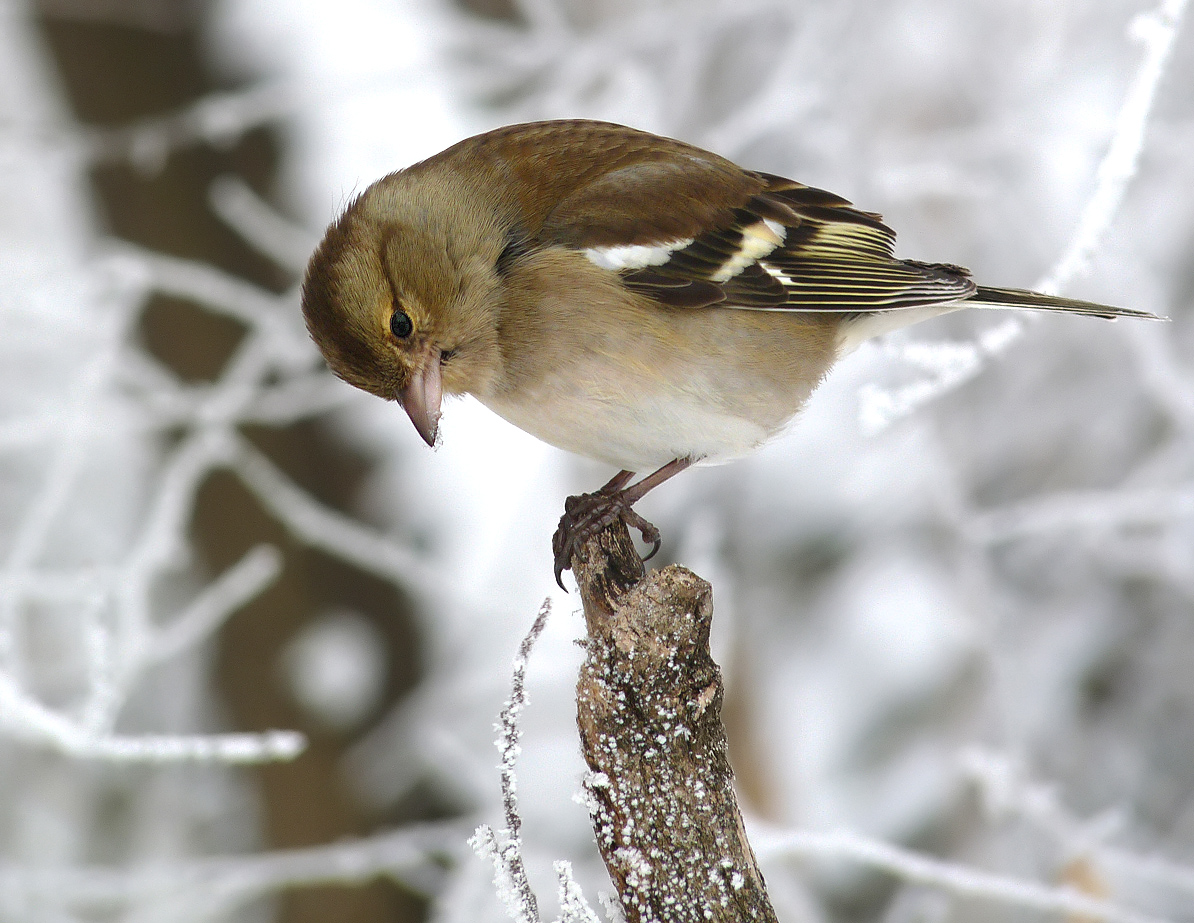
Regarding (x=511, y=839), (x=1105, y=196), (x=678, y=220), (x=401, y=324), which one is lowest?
(x=511, y=839)

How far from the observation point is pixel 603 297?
263 cm

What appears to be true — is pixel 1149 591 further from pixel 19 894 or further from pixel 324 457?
pixel 19 894

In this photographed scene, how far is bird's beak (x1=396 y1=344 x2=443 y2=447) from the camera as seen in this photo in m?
2.56

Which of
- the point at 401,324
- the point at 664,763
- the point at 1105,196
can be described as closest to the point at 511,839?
the point at 664,763

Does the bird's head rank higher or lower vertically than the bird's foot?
higher

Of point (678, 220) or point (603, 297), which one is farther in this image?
point (678, 220)

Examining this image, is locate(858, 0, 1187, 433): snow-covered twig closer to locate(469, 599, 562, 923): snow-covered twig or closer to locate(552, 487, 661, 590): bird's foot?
locate(552, 487, 661, 590): bird's foot

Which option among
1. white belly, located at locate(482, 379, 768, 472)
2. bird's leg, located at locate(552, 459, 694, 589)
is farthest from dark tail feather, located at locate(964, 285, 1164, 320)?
bird's leg, located at locate(552, 459, 694, 589)

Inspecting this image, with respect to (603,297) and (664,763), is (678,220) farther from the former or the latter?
(664,763)

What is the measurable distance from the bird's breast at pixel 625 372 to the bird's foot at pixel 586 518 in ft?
0.37

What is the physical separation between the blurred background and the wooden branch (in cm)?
191

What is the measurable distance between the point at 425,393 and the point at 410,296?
220mm

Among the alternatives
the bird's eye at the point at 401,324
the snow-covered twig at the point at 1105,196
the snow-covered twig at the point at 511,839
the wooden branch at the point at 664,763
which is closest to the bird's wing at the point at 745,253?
the bird's eye at the point at 401,324

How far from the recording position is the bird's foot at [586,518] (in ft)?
7.96
